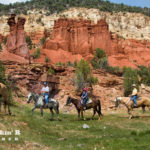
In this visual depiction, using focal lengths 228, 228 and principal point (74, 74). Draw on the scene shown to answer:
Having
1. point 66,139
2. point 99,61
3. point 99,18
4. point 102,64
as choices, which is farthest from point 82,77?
point 99,18

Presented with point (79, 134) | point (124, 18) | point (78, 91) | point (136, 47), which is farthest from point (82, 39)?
point (79, 134)

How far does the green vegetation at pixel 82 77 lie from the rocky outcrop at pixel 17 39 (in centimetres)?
2121

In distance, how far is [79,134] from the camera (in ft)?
44.6

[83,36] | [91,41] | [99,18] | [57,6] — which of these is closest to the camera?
[83,36]

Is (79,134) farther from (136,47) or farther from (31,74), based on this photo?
(136,47)

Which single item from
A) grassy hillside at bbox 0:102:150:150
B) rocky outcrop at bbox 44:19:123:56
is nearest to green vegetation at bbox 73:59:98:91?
grassy hillside at bbox 0:102:150:150

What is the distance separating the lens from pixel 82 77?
48.7 metres

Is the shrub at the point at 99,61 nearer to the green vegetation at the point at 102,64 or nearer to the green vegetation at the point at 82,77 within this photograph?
the green vegetation at the point at 102,64

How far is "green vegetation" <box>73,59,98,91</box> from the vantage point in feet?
156

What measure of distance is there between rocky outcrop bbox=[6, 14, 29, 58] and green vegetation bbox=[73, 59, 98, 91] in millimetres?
21212

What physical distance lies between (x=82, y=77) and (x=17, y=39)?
33.7 metres
